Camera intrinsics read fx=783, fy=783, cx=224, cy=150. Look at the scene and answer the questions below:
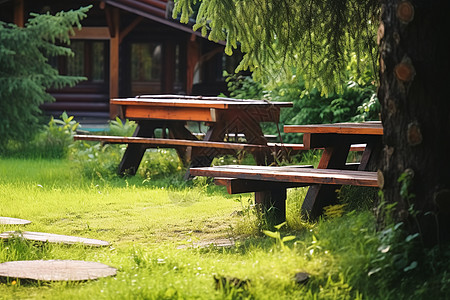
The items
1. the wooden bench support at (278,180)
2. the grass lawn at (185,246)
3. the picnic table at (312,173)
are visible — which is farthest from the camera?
the picnic table at (312,173)

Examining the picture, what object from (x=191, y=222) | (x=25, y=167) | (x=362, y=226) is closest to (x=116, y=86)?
(x=25, y=167)

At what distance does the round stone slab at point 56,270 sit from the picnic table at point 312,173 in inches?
63.1

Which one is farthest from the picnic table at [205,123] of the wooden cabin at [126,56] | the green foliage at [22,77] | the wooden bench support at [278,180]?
the wooden cabin at [126,56]

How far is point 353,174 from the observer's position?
20.5ft

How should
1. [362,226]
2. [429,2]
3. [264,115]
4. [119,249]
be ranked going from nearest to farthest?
→ 1. [429,2]
2. [362,226]
3. [119,249]
4. [264,115]

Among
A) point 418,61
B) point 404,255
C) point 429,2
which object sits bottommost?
point 404,255

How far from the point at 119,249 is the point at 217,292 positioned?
1996 millimetres

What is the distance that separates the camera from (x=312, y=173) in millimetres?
6316

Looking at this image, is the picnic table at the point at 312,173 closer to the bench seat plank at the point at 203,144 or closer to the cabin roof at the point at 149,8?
the bench seat plank at the point at 203,144

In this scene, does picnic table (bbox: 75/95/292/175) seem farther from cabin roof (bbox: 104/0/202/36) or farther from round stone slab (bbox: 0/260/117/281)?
cabin roof (bbox: 104/0/202/36)

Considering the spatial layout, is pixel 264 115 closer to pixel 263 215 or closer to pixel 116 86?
→ pixel 263 215

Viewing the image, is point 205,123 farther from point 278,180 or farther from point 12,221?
point 278,180

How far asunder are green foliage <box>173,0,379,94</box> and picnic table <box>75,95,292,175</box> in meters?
1.82

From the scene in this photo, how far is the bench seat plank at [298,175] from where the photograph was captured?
595cm
